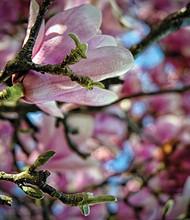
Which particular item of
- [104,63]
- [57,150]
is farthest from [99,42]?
[57,150]

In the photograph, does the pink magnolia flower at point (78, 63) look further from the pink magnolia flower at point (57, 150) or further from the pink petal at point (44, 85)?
the pink magnolia flower at point (57, 150)

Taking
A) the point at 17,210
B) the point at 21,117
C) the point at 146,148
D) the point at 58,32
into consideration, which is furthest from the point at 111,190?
the point at 58,32

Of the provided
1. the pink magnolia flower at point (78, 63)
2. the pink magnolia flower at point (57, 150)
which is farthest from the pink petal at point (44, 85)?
the pink magnolia flower at point (57, 150)

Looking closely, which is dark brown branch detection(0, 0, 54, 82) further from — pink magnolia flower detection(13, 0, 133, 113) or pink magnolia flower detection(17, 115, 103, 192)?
pink magnolia flower detection(17, 115, 103, 192)

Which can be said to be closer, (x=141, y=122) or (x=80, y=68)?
(x=80, y=68)

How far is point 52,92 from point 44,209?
0.41 metres

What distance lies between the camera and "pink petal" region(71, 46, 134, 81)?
677mm

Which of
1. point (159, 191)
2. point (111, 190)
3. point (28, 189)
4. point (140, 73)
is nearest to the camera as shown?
point (28, 189)

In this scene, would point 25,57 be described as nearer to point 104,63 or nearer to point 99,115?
point 104,63

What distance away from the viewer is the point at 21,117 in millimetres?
1115

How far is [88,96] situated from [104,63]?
6 cm

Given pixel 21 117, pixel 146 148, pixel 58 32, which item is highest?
pixel 58 32

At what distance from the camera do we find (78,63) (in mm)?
677

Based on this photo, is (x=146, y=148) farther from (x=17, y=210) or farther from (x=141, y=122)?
(x=17, y=210)
